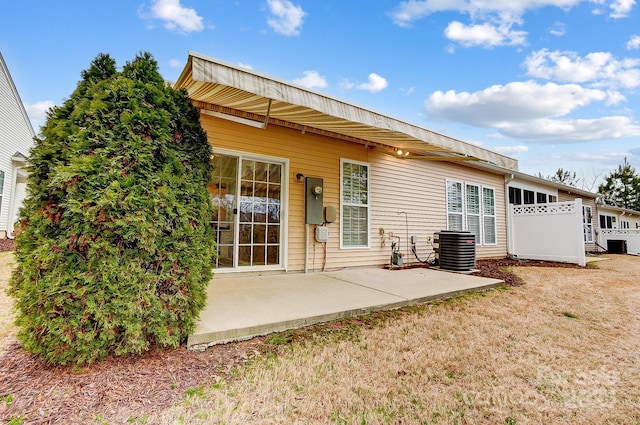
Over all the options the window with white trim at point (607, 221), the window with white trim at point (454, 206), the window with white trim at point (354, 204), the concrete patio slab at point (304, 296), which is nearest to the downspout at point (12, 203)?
the concrete patio slab at point (304, 296)

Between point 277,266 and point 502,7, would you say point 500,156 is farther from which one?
point 277,266

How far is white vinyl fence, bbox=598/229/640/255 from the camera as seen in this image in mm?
13609

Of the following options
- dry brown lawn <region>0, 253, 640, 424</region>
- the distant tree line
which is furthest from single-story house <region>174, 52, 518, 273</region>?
the distant tree line

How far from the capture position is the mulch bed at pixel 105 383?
1.49m

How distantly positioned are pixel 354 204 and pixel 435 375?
4.23 m

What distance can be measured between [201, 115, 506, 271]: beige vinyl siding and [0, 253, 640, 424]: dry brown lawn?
8.17 feet

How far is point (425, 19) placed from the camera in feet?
26.9

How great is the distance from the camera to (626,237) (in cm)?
1388

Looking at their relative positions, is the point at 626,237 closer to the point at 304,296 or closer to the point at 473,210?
the point at 473,210

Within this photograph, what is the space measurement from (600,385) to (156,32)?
9.59 meters

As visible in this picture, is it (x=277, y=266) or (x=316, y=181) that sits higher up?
(x=316, y=181)

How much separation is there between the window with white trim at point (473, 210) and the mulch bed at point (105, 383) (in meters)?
7.19

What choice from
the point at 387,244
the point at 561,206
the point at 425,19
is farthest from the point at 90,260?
the point at 561,206

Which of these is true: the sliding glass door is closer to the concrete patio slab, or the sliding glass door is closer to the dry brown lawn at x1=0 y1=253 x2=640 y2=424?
the concrete patio slab
